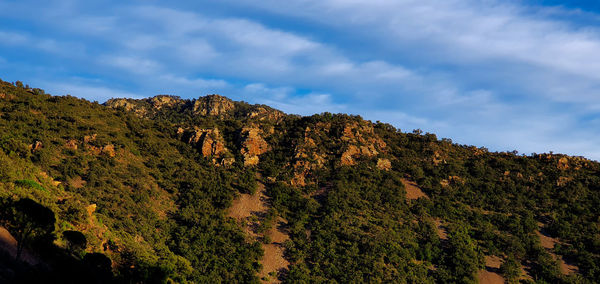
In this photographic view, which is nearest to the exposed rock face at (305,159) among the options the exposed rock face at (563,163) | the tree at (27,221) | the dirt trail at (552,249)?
the dirt trail at (552,249)

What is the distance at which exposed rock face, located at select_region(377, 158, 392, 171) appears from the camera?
270 ft

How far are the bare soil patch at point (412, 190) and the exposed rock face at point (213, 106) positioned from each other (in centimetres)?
8369

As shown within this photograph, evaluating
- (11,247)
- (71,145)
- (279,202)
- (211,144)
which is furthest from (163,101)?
(11,247)

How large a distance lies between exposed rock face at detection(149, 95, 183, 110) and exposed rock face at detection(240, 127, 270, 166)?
259 ft

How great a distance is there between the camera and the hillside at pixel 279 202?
133 ft

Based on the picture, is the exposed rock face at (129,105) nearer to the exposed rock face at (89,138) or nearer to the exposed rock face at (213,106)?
the exposed rock face at (213,106)

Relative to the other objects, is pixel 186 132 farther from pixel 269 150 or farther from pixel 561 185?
pixel 561 185

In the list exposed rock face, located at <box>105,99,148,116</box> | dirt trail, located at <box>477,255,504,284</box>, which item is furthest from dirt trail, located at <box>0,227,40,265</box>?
exposed rock face, located at <box>105,99,148,116</box>

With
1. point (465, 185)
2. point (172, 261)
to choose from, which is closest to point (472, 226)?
point (465, 185)

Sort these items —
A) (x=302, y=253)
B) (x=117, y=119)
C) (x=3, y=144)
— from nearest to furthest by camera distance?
(x=3, y=144) < (x=302, y=253) < (x=117, y=119)

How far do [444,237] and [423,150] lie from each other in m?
31.5

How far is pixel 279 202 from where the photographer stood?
6781 cm

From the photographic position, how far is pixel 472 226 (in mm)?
67000

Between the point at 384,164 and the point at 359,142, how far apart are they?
8.87 metres
